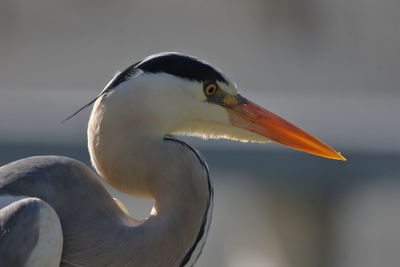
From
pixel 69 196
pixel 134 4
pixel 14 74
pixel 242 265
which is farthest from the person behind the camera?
pixel 134 4

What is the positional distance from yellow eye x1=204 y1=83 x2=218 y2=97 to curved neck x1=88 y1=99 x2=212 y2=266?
0.17m

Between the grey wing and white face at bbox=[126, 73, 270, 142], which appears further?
white face at bbox=[126, 73, 270, 142]

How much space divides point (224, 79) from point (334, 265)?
3350 mm

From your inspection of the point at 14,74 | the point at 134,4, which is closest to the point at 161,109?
the point at 14,74

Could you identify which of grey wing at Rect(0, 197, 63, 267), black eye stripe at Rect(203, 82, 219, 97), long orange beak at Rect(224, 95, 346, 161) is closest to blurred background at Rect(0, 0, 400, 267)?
long orange beak at Rect(224, 95, 346, 161)

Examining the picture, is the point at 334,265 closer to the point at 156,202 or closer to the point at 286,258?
the point at 286,258

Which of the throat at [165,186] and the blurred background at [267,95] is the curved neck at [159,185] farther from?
the blurred background at [267,95]

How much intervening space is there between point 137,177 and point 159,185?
6 cm

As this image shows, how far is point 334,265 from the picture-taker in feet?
17.6

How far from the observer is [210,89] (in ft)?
7.41

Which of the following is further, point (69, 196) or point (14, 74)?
point (14, 74)

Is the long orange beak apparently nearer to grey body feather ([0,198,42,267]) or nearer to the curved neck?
the curved neck

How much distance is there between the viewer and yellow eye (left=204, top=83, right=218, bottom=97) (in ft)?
7.36

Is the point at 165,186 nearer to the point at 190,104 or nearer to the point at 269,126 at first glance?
the point at 190,104
